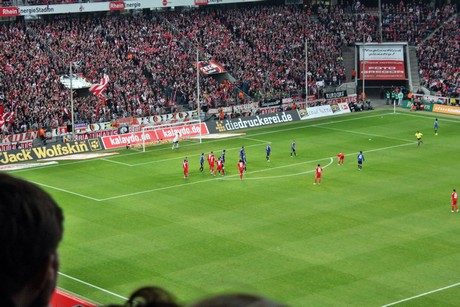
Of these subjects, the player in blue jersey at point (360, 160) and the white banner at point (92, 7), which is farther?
the white banner at point (92, 7)

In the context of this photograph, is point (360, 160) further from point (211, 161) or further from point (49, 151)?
point (49, 151)

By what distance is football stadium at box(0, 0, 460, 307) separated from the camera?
34.6m

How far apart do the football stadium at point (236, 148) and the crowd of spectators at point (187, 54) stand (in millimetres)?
180

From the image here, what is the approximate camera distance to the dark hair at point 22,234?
10.8 feet

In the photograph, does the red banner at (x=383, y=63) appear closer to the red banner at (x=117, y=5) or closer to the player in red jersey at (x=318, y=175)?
the red banner at (x=117, y=5)

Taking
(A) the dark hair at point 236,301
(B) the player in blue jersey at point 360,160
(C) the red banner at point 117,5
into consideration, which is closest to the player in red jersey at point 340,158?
(B) the player in blue jersey at point 360,160

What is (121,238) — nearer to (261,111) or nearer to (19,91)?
(19,91)

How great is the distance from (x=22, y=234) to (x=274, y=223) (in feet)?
131

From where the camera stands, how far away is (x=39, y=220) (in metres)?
3.34

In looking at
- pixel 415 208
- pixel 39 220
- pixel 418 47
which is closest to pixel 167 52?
pixel 418 47

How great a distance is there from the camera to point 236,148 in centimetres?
6338

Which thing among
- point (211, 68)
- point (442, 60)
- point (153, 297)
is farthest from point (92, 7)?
point (153, 297)

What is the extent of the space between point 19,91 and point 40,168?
1248 centimetres

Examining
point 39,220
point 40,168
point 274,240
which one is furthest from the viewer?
point 40,168
